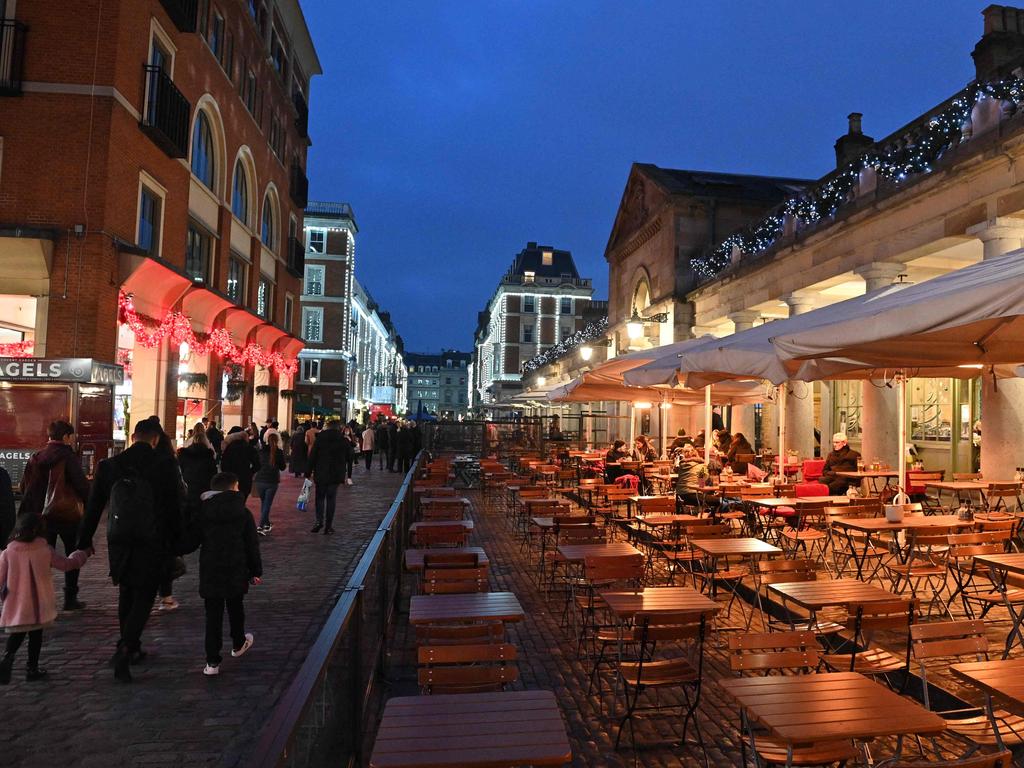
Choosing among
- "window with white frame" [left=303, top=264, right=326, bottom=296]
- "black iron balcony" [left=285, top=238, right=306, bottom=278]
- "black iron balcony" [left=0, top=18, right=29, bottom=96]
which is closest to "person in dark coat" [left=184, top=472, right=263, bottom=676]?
"black iron balcony" [left=0, top=18, right=29, bottom=96]

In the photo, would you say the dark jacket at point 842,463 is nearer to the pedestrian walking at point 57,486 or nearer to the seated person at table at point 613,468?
the seated person at table at point 613,468

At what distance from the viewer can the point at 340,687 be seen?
329 centimetres

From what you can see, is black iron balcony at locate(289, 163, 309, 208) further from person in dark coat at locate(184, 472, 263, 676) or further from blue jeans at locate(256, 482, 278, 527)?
person in dark coat at locate(184, 472, 263, 676)

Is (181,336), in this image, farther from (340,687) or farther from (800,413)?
(340,687)

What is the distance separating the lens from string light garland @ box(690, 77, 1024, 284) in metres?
12.2

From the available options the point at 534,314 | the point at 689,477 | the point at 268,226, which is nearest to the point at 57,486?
the point at 689,477

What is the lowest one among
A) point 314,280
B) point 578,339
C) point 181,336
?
point 181,336

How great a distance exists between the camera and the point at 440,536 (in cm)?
828

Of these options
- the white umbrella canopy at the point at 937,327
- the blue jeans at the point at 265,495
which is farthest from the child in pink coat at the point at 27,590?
the white umbrella canopy at the point at 937,327

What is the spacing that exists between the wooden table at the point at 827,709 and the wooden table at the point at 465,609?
1831mm

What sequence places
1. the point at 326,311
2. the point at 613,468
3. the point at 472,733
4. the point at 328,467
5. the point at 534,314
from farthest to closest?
the point at 534,314 → the point at 326,311 → the point at 613,468 → the point at 328,467 → the point at 472,733

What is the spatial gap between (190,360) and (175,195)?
5343 mm

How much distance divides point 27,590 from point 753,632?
5707 mm

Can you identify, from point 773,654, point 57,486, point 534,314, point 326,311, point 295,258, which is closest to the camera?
point 773,654
